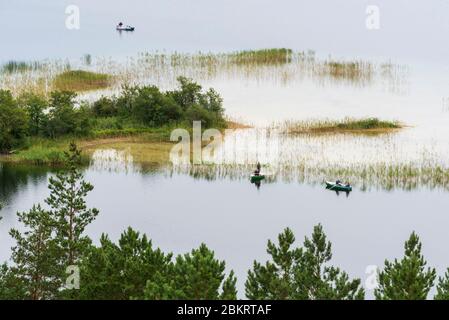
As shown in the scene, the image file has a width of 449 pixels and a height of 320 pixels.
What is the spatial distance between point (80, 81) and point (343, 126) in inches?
932

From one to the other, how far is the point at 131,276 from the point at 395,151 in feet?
101

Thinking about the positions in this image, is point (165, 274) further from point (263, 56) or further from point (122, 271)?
point (263, 56)

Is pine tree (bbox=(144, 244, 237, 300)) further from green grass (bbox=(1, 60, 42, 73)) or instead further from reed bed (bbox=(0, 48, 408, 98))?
green grass (bbox=(1, 60, 42, 73))

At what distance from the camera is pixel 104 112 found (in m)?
61.7

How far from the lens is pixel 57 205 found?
30844 millimetres

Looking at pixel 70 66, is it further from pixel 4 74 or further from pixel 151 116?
pixel 151 116

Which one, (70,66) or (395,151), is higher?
(70,66)

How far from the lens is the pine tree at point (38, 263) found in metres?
27.4

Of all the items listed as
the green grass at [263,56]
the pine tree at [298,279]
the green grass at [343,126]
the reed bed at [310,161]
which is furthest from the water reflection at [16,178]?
the green grass at [263,56]

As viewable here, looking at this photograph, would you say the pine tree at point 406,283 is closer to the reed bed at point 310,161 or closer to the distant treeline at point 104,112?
the reed bed at point 310,161

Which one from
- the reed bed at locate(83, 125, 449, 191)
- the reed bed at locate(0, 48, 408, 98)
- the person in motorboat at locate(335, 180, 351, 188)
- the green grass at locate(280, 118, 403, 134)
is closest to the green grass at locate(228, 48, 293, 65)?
the reed bed at locate(0, 48, 408, 98)

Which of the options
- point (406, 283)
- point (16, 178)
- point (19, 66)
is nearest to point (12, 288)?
point (406, 283)

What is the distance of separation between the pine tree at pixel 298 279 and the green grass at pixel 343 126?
31.1m

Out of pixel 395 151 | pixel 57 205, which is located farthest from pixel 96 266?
pixel 395 151
